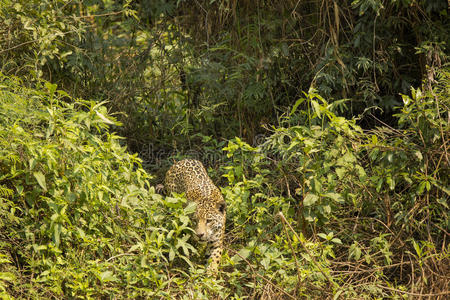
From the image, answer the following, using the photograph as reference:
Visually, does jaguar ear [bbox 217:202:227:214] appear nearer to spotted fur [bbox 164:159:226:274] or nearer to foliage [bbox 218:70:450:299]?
spotted fur [bbox 164:159:226:274]

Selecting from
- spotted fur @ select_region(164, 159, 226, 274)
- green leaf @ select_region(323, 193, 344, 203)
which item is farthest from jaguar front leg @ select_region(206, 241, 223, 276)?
green leaf @ select_region(323, 193, 344, 203)

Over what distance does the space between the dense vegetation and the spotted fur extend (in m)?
0.12

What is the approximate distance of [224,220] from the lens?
5.48 metres

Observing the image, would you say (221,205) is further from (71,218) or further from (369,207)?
(71,218)

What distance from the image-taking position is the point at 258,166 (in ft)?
19.0

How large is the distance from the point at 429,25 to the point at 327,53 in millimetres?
951

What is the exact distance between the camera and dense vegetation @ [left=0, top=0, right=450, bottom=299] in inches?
177

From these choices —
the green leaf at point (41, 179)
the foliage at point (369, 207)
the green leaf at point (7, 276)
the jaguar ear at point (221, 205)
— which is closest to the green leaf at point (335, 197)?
the foliage at point (369, 207)

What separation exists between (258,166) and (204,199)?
1.99 feet

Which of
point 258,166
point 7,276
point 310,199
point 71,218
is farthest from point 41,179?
point 258,166

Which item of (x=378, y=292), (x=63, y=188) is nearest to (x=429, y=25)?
(x=378, y=292)

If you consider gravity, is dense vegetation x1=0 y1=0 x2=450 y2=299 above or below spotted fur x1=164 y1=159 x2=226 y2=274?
above

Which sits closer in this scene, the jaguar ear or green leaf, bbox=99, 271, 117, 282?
green leaf, bbox=99, 271, 117, 282

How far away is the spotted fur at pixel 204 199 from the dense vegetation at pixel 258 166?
0.38 ft
